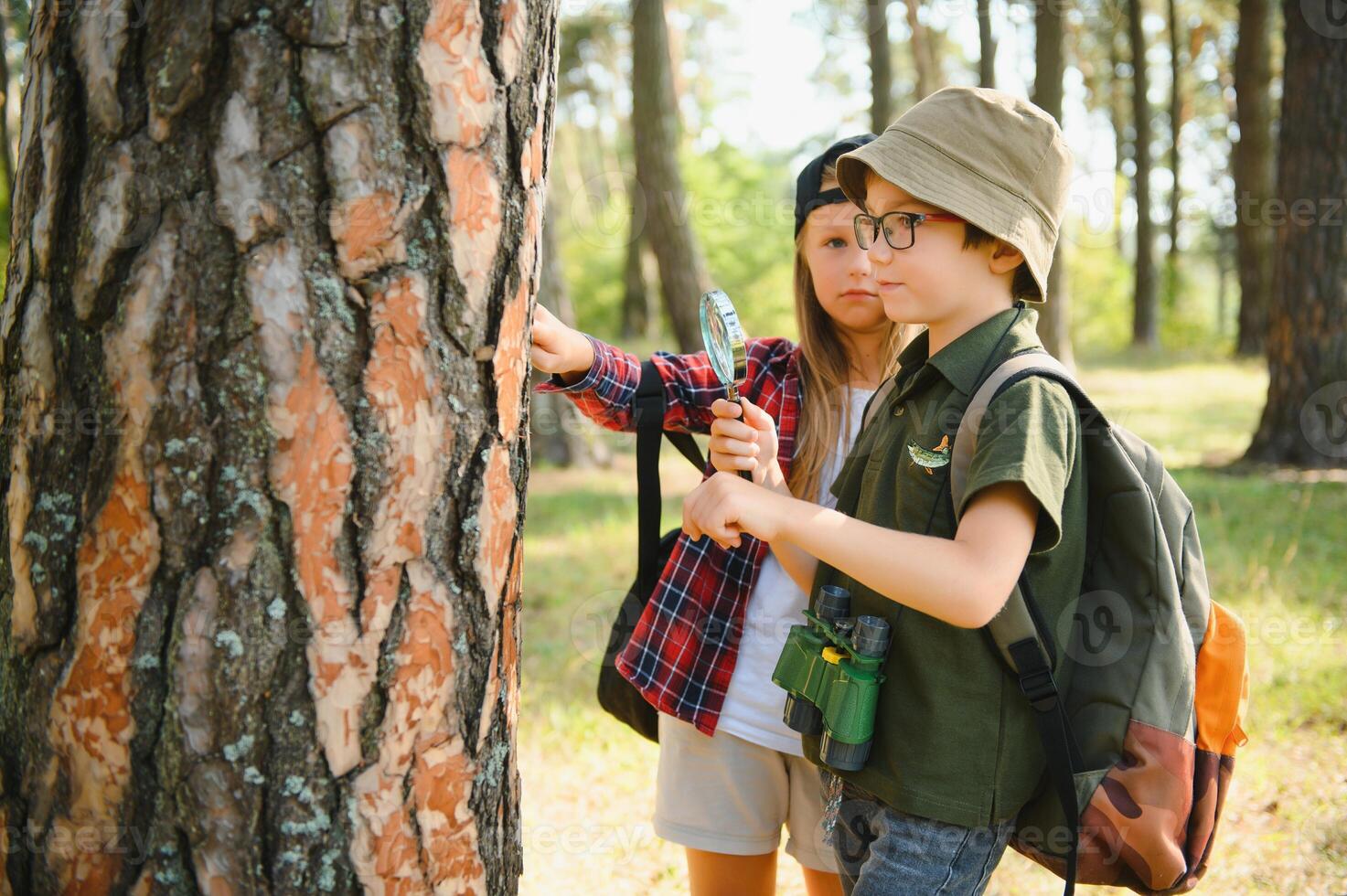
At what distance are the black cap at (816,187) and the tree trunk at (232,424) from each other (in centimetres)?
89

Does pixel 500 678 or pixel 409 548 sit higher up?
pixel 409 548

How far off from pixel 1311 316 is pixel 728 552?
6.07 meters

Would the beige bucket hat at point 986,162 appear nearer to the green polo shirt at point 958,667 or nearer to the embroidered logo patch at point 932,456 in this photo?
the green polo shirt at point 958,667

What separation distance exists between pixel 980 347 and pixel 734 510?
17.3 inches

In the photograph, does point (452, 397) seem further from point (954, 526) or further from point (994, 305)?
point (994, 305)

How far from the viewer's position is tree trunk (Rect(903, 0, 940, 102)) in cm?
1487

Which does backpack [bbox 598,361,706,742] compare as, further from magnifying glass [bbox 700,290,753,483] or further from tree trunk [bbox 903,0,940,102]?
tree trunk [bbox 903,0,940,102]

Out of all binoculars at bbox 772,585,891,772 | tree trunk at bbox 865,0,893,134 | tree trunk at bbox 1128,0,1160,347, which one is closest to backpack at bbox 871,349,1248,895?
binoculars at bbox 772,585,891,772

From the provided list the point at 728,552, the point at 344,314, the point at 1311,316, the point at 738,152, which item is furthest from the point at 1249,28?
the point at 344,314

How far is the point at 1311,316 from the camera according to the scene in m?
6.61

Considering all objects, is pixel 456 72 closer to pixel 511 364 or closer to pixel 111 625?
pixel 511 364

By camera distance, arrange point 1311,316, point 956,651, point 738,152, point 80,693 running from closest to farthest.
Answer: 1. point 80,693
2. point 956,651
3. point 1311,316
4. point 738,152

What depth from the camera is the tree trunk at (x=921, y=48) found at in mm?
→ 14867

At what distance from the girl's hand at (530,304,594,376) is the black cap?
525 mm
